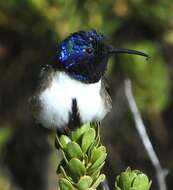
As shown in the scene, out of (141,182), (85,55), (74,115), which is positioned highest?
(85,55)

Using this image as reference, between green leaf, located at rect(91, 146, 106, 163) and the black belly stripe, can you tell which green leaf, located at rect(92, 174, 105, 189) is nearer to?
green leaf, located at rect(91, 146, 106, 163)

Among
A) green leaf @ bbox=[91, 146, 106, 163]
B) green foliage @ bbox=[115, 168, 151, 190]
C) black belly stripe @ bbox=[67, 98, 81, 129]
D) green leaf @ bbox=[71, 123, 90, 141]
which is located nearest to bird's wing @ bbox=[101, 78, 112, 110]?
black belly stripe @ bbox=[67, 98, 81, 129]

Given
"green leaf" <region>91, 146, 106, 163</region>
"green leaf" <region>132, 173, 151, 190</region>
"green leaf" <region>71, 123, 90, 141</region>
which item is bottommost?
"green leaf" <region>132, 173, 151, 190</region>

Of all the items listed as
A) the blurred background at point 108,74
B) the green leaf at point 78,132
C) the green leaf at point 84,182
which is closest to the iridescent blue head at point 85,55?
the green leaf at point 78,132

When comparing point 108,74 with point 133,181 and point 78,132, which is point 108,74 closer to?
point 78,132

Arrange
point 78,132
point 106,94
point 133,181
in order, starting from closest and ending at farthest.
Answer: point 133,181, point 78,132, point 106,94

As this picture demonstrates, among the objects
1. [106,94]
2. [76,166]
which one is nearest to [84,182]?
[76,166]

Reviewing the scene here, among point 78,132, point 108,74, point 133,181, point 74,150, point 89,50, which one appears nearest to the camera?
point 133,181
